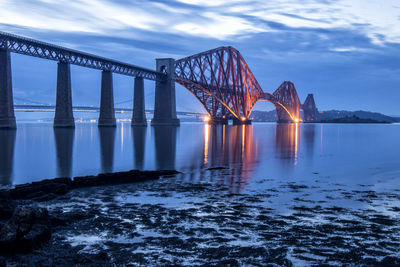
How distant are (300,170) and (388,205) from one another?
26.2 ft

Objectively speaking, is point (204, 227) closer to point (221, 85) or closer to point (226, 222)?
point (226, 222)

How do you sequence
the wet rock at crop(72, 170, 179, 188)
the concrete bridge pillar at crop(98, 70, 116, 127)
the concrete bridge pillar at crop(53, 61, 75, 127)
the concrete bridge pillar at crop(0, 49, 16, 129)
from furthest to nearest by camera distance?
the concrete bridge pillar at crop(98, 70, 116, 127) < the concrete bridge pillar at crop(53, 61, 75, 127) < the concrete bridge pillar at crop(0, 49, 16, 129) < the wet rock at crop(72, 170, 179, 188)

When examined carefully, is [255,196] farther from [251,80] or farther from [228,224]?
[251,80]

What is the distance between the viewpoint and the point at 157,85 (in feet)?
314

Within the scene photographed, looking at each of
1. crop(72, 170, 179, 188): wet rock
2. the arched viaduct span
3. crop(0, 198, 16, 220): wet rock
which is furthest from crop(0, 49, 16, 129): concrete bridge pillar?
crop(0, 198, 16, 220): wet rock

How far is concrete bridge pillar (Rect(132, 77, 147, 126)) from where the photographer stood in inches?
3287

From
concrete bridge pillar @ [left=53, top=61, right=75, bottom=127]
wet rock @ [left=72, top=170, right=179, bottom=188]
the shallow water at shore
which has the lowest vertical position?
the shallow water at shore

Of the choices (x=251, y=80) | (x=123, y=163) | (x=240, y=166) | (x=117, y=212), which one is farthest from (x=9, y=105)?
(x=251, y=80)

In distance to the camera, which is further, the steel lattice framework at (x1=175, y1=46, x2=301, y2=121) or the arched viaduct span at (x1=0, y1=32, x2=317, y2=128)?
the steel lattice framework at (x1=175, y1=46, x2=301, y2=121)

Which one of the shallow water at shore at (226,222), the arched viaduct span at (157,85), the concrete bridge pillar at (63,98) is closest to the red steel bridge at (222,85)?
the arched viaduct span at (157,85)

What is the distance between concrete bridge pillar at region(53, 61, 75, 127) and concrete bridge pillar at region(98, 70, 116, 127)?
30.4 feet

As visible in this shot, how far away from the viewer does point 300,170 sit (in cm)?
1806

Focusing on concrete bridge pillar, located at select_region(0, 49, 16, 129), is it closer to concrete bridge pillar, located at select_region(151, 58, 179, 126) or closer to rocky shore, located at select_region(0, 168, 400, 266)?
rocky shore, located at select_region(0, 168, 400, 266)

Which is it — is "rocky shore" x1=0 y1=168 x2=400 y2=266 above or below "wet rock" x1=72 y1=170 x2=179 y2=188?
below
